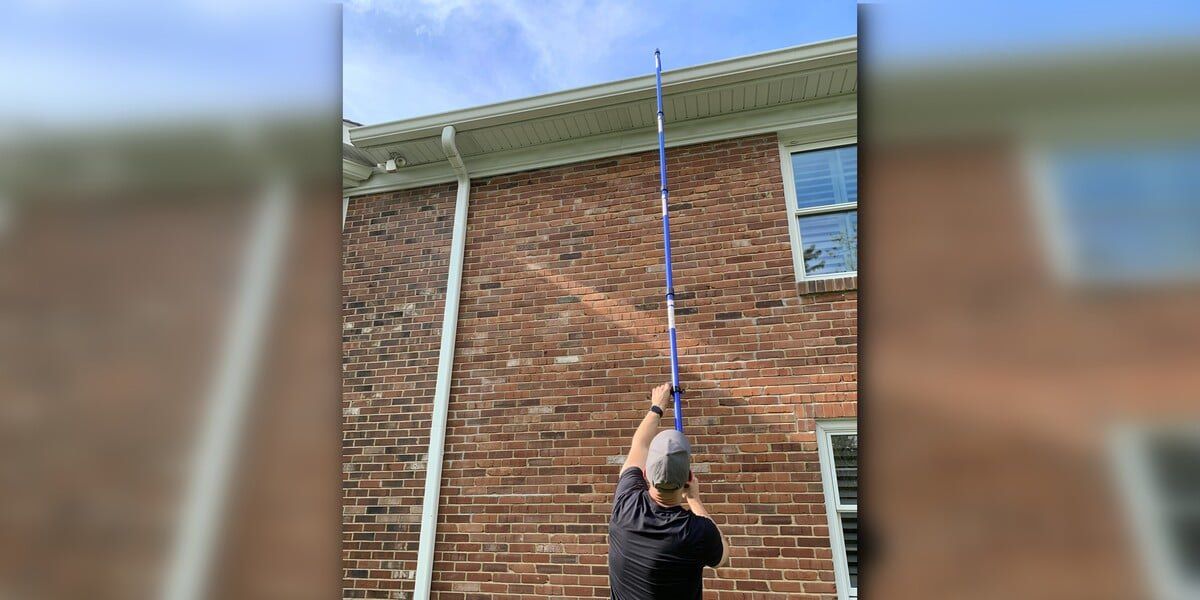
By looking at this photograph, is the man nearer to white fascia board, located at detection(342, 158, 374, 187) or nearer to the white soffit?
the white soffit

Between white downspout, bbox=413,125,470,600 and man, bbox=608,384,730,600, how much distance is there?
1.96 metres

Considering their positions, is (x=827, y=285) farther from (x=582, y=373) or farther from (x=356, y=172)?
(x=356, y=172)

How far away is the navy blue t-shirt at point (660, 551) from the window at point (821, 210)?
2.46 m

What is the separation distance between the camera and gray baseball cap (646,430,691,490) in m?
3.13

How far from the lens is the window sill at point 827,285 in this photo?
4.76 m

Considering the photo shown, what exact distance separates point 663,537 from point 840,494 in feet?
6.19

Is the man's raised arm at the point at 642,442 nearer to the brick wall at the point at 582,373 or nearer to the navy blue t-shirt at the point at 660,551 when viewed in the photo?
the navy blue t-shirt at the point at 660,551
